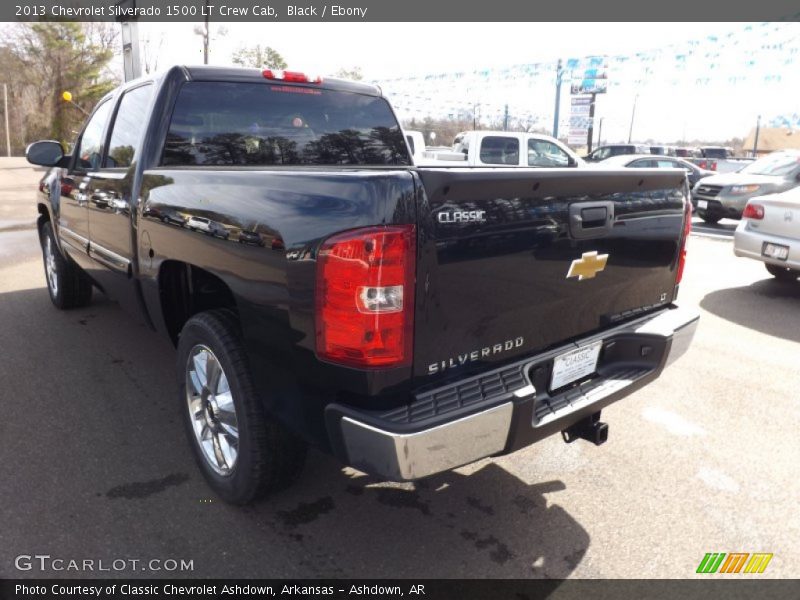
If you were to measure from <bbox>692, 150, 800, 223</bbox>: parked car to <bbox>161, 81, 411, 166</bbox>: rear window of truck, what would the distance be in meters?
10.7

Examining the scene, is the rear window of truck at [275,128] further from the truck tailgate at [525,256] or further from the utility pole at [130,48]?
the utility pole at [130,48]

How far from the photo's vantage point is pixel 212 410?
2.84m

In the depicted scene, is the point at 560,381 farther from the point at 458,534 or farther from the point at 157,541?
the point at 157,541

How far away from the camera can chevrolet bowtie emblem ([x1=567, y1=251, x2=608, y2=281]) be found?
2506mm

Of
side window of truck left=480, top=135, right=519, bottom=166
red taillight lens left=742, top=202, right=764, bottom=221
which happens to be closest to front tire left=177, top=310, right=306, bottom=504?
red taillight lens left=742, top=202, right=764, bottom=221

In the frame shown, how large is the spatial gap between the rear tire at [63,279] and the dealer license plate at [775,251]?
701 cm

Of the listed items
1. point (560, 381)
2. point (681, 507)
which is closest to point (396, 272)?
point (560, 381)

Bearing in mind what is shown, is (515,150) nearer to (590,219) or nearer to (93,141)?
(93,141)

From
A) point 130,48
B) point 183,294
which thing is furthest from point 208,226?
point 130,48

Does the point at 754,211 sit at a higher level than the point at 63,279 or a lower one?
higher

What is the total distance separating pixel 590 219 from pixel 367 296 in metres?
1.08

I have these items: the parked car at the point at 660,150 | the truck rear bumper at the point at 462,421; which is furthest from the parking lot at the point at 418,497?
the parked car at the point at 660,150

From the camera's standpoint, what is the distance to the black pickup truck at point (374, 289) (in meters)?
1.99

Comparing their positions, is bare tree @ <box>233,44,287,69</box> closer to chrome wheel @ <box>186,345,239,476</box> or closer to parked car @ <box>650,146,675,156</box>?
parked car @ <box>650,146,675,156</box>
